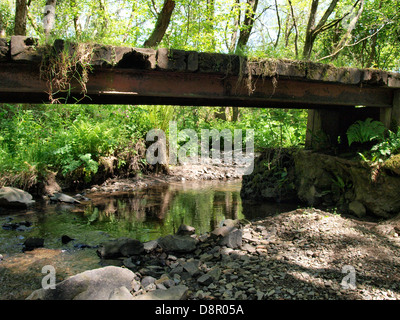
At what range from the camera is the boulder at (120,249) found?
4434 millimetres

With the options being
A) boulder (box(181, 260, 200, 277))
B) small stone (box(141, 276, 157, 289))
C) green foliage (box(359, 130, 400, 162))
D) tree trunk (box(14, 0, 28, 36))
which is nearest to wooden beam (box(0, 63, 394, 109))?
green foliage (box(359, 130, 400, 162))

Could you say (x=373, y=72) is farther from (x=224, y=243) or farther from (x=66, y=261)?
(x=66, y=261)

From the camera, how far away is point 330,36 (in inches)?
557

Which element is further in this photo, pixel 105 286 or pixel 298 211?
pixel 298 211

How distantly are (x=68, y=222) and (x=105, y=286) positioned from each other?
Result: 3.28 m

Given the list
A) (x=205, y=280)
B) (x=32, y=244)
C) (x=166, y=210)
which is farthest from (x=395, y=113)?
(x=32, y=244)

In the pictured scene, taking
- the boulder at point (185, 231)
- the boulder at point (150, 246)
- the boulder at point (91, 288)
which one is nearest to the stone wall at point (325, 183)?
the boulder at point (185, 231)

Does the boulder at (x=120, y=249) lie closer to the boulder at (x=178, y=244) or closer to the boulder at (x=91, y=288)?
the boulder at (x=178, y=244)

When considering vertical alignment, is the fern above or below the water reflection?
above

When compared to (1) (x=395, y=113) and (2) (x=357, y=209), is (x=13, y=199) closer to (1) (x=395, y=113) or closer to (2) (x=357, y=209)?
(2) (x=357, y=209)

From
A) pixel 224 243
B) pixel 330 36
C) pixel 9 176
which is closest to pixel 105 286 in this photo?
pixel 224 243

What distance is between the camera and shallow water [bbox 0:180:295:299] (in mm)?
4320

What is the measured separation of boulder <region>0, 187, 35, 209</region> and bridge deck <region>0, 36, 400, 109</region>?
277 centimetres

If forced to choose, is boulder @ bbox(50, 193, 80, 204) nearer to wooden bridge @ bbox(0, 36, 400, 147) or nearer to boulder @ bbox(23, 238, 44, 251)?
boulder @ bbox(23, 238, 44, 251)
